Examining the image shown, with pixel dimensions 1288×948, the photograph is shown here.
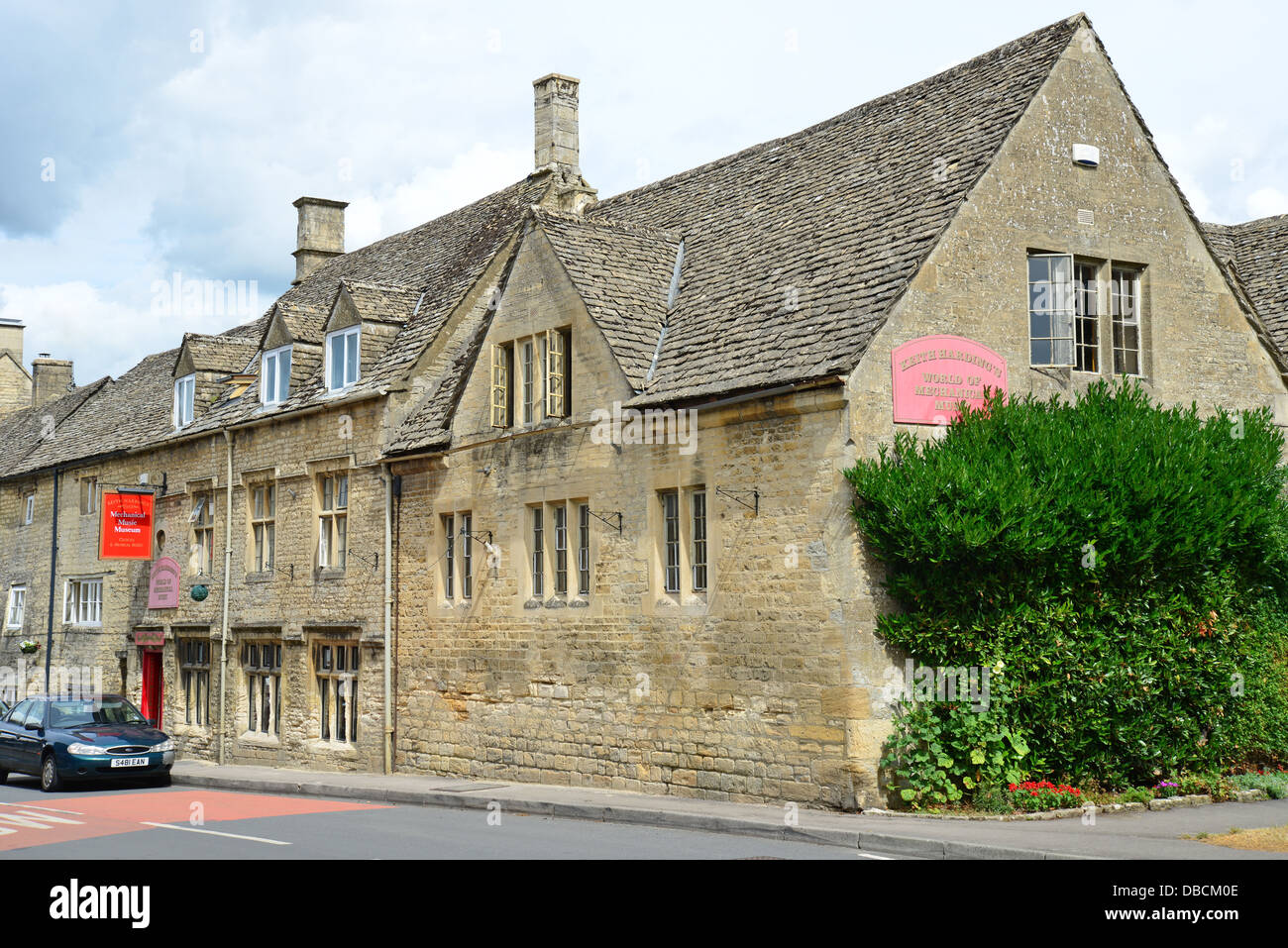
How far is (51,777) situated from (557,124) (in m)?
15.3

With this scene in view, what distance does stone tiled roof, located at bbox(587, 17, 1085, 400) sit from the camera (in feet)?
54.5

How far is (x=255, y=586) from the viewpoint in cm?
2698

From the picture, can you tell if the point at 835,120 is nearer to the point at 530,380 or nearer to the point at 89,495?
the point at 530,380

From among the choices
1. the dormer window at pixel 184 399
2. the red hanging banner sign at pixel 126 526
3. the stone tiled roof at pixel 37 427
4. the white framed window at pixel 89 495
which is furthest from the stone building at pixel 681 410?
the stone tiled roof at pixel 37 427

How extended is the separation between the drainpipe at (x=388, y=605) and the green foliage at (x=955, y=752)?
10.3 meters

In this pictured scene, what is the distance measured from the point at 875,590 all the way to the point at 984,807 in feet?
8.81

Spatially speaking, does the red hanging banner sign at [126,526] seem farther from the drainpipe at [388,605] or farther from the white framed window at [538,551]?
the white framed window at [538,551]

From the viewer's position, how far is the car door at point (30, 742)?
21812mm

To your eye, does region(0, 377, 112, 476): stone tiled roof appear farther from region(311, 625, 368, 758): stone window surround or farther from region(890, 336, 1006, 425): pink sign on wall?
region(890, 336, 1006, 425): pink sign on wall

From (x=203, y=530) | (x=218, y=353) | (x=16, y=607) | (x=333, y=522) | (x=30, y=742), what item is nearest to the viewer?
(x=30, y=742)

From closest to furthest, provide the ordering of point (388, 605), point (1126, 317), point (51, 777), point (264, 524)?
point (1126, 317) → point (51, 777) → point (388, 605) → point (264, 524)

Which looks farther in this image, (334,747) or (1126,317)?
(334,747)

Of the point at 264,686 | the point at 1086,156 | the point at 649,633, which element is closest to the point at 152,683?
the point at 264,686

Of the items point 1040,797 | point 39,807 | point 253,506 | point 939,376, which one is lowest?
point 39,807
